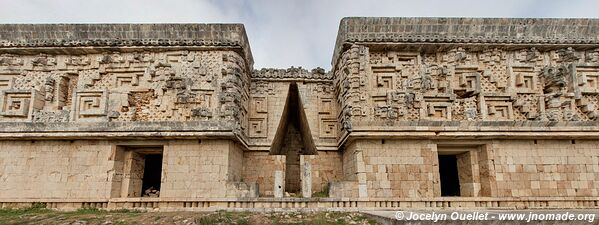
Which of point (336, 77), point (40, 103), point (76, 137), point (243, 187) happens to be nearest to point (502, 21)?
point (336, 77)

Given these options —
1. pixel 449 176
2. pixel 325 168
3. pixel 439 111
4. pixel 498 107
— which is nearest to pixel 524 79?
pixel 498 107

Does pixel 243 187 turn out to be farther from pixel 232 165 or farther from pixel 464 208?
pixel 464 208

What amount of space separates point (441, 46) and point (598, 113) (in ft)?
13.1

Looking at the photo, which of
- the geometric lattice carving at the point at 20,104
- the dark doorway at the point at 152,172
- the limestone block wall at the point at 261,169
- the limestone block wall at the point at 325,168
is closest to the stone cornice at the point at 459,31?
the limestone block wall at the point at 325,168

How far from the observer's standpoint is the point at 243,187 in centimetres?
802

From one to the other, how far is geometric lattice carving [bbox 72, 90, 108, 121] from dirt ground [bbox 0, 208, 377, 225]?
2244 mm

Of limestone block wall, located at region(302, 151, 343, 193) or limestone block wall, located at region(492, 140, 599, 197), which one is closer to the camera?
limestone block wall, located at region(492, 140, 599, 197)

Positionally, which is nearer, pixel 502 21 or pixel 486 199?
pixel 486 199

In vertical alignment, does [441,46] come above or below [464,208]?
above

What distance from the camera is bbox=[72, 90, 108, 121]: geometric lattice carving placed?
8.47m

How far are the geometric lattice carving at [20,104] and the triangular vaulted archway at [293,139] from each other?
237 inches

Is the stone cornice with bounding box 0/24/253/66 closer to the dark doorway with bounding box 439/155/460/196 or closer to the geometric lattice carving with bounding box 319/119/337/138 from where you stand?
the geometric lattice carving with bounding box 319/119/337/138

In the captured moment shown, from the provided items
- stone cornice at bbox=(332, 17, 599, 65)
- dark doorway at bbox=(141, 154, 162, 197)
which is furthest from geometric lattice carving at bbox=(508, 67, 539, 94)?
dark doorway at bbox=(141, 154, 162, 197)

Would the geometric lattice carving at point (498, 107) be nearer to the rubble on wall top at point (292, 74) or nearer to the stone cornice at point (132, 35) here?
the rubble on wall top at point (292, 74)
